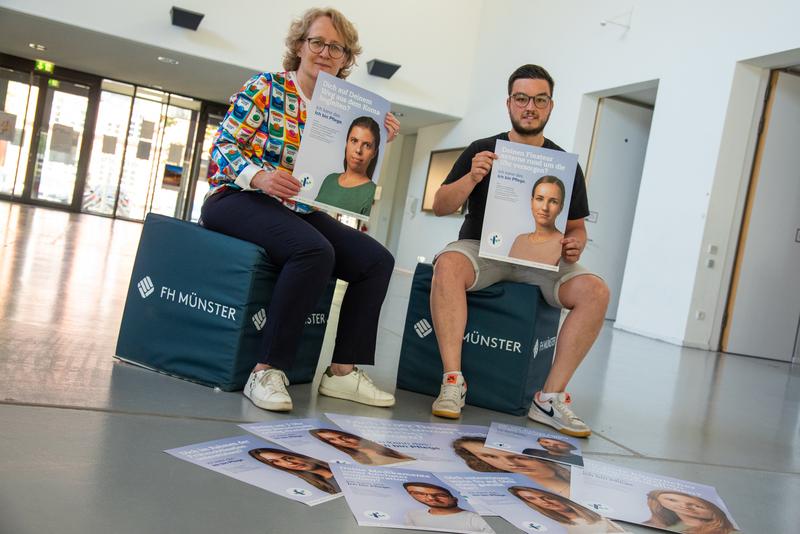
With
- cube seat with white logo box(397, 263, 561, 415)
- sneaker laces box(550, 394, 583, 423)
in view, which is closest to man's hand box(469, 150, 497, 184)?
cube seat with white logo box(397, 263, 561, 415)

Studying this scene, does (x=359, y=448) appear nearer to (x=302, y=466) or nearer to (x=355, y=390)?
(x=302, y=466)

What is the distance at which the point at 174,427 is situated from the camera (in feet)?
5.81

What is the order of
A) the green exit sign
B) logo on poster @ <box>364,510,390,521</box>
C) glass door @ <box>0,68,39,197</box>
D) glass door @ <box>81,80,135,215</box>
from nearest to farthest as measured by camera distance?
logo on poster @ <box>364,510,390,521</box> → glass door @ <box>0,68,39,197</box> → the green exit sign → glass door @ <box>81,80,135,215</box>

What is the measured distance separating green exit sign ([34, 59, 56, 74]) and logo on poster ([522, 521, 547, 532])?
15076 mm

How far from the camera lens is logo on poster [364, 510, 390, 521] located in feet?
4.61

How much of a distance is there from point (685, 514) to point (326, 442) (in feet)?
2.85

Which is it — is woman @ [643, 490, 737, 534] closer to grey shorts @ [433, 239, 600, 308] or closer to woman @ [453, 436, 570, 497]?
woman @ [453, 436, 570, 497]

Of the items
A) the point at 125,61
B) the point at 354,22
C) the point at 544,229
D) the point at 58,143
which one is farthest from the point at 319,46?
the point at 58,143

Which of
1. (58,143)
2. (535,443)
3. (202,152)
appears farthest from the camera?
(202,152)

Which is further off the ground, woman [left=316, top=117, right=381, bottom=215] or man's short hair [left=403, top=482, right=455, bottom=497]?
woman [left=316, top=117, right=381, bottom=215]

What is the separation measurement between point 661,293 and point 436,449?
20.1 feet

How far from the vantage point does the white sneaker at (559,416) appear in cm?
243

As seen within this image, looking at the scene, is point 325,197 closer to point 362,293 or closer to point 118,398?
point 362,293

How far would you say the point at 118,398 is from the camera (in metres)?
1.94
